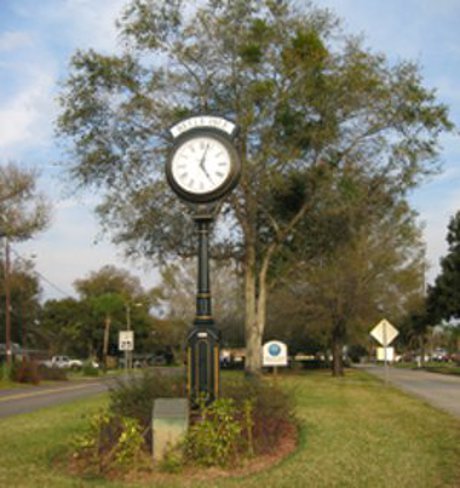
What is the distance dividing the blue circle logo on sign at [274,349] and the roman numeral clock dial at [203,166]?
55.2ft

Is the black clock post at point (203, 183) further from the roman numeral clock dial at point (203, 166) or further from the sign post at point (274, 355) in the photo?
the sign post at point (274, 355)

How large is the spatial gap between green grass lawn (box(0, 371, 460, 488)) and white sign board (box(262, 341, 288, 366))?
9.77 metres

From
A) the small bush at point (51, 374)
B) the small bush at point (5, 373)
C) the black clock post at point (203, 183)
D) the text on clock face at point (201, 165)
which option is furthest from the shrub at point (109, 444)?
the small bush at point (51, 374)

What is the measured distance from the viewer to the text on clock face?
36.3ft

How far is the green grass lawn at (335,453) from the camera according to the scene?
8.40m

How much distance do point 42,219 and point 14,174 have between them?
2863mm

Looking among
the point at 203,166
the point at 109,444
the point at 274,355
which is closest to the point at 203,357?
the point at 109,444

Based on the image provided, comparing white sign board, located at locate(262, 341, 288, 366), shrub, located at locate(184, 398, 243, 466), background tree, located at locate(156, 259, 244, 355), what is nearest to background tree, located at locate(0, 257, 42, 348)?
background tree, located at locate(156, 259, 244, 355)

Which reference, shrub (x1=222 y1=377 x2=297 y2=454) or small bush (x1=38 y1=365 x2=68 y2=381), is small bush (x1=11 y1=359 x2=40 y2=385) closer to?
small bush (x1=38 y1=365 x2=68 y2=381)

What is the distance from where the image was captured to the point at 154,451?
9344 millimetres

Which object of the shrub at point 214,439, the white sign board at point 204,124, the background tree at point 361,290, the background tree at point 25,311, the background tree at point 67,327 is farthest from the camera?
the background tree at point 67,327

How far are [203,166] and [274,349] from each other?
56.2 ft

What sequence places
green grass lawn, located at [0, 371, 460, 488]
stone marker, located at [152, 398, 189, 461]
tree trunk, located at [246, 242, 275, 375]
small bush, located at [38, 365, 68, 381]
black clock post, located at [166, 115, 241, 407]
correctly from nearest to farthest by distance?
green grass lawn, located at [0, 371, 460, 488] < stone marker, located at [152, 398, 189, 461] < black clock post, located at [166, 115, 241, 407] < tree trunk, located at [246, 242, 275, 375] < small bush, located at [38, 365, 68, 381]

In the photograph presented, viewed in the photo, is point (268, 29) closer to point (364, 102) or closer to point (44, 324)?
point (364, 102)
